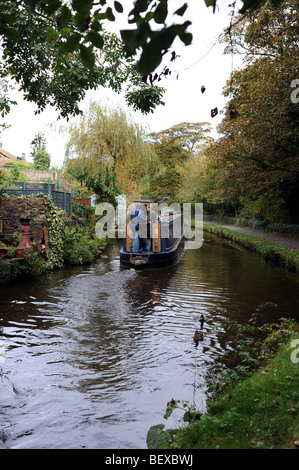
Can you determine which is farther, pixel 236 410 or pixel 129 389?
pixel 129 389

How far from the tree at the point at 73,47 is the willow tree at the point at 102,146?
41.8ft

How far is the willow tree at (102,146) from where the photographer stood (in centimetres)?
2134

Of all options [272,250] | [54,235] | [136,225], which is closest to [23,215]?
[54,235]

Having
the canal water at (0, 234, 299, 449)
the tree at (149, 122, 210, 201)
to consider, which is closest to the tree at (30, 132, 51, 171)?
the tree at (149, 122, 210, 201)

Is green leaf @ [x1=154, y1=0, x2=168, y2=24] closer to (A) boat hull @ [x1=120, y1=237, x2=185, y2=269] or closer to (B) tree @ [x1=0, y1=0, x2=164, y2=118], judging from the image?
(B) tree @ [x1=0, y1=0, x2=164, y2=118]

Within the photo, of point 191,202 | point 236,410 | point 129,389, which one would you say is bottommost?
point 129,389

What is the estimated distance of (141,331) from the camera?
271 inches

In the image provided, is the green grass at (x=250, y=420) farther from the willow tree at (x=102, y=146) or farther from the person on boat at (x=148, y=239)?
the willow tree at (x=102, y=146)

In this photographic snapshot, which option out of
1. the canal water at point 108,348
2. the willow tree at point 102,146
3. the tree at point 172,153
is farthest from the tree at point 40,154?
the canal water at point 108,348

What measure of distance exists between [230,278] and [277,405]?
9527 millimetres

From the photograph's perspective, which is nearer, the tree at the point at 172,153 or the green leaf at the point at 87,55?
the green leaf at the point at 87,55
